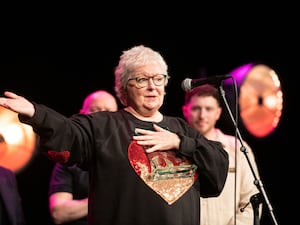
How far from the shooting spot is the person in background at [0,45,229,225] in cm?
247

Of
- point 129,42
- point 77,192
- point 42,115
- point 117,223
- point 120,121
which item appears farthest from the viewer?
point 129,42

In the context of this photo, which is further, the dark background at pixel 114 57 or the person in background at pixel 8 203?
the dark background at pixel 114 57

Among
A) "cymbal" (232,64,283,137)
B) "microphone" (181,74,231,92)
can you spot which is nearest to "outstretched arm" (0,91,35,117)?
"microphone" (181,74,231,92)

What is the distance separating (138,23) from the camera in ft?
18.9

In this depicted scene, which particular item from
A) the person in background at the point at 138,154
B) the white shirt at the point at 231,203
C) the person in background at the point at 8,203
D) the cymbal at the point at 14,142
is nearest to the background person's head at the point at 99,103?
the person in background at the point at 8,203

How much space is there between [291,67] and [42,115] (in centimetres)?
415

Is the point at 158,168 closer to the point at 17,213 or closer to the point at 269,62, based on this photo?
the point at 17,213

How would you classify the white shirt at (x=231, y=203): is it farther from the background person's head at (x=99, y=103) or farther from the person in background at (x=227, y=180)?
the background person's head at (x=99, y=103)

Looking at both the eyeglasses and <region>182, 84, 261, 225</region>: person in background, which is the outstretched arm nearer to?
the eyeglasses

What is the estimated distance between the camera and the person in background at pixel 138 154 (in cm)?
247

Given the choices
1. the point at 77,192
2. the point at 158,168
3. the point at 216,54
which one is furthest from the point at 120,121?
the point at 216,54

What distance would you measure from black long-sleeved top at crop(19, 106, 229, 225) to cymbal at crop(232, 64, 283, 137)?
3.26 metres

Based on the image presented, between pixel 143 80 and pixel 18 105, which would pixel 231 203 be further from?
pixel 18 105

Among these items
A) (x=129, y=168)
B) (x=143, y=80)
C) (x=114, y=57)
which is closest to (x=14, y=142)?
(x=114, y=57)
